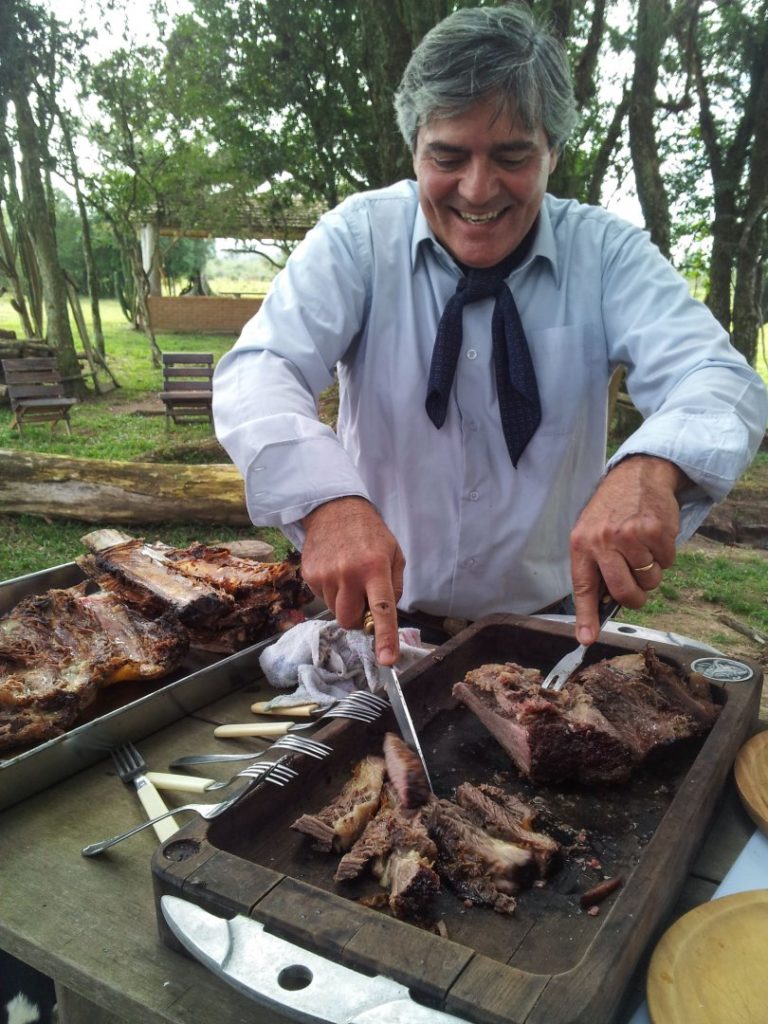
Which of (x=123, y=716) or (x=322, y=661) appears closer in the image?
(x=123, y=716)

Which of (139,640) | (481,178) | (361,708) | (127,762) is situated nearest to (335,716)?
(361,708)

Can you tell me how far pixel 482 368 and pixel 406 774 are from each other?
1429mm

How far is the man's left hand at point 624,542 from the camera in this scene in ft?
5.85

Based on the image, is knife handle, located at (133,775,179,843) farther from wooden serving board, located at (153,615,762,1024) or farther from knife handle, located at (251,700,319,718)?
knife handle, located at (251,700,319,718)

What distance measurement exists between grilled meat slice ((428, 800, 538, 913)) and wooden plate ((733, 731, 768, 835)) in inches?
20.4

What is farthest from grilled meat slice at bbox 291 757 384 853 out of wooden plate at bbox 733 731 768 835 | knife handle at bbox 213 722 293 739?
wooden plate at bbox 733 731 768 835

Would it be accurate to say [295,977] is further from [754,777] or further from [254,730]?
[754,777]

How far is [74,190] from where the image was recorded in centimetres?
1595

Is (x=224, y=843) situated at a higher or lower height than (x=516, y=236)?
lower

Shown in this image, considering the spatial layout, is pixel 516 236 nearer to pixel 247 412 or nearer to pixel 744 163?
pixel 247 412

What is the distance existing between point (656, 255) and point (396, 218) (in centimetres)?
87

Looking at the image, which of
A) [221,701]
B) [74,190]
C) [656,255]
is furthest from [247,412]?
[74,190]

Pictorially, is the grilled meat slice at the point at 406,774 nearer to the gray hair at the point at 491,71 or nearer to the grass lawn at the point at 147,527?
the gray hair at the point at 491,71

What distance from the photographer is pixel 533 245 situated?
2625 millimetres
